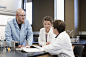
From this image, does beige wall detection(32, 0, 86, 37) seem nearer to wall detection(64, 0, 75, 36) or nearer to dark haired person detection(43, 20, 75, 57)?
wall detection(64, 0, 75, 36)

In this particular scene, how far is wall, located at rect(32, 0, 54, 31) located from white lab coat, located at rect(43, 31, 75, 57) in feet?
8.96

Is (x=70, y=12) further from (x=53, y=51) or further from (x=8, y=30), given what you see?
(x=53, y=51)

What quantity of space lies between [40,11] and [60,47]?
9.83 ft

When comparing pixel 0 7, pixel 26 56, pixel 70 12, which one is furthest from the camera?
pixel 70 12

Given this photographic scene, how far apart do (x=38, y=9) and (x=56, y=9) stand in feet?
2.24

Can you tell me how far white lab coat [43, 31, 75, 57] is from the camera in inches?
67.2

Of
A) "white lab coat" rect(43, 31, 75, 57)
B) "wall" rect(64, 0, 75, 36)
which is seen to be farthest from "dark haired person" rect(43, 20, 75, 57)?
"wall" rect(64, 0, 75, 36)

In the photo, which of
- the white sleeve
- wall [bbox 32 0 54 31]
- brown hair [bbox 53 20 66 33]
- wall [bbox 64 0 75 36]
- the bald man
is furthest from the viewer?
wall [bbox 32 0 54 31]

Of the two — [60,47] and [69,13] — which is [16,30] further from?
[69,13]

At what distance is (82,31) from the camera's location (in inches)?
176

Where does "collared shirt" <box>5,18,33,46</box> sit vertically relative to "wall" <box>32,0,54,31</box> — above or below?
below

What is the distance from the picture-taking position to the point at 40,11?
4.56 meters

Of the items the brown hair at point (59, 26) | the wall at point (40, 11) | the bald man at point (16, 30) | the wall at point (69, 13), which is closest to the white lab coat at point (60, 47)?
the brown hair at point (59, 26)

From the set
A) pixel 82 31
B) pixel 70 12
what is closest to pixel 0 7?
pixel 70 12
